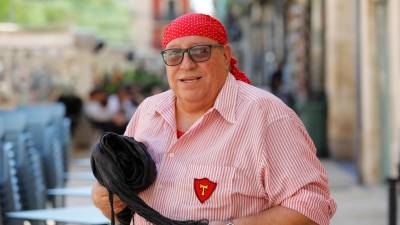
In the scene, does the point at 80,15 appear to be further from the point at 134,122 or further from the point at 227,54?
the point at 227,54

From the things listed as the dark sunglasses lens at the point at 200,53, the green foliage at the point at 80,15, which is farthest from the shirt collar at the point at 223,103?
the green foliage at the point at 80,15

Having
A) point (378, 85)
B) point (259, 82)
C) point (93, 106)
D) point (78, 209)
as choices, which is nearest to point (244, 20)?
point (259, 82)

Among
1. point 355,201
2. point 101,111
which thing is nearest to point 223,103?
point 355,201

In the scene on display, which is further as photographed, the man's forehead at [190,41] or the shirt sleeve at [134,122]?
the shirt sleeve at [134,122]

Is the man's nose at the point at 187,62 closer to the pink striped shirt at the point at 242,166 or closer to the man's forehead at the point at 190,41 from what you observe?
the man's forehead at the point at 190,41

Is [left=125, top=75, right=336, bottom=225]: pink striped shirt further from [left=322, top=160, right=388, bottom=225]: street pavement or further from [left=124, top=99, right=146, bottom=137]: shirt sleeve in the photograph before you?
[left=322, top=160, right=388, bottom=225]: street pavement

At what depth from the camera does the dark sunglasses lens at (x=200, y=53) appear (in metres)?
3.47

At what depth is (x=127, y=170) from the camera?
3.51 metres

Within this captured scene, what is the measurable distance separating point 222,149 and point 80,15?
59677 mm

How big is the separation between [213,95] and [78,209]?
7.30ft

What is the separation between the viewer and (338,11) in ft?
57.1

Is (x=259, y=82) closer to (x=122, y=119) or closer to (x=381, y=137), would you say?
(x=122, y=119)

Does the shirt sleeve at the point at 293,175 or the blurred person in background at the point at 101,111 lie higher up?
the shirt sleeve at the point at 293,175

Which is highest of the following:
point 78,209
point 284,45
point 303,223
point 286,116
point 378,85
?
point 286,116
